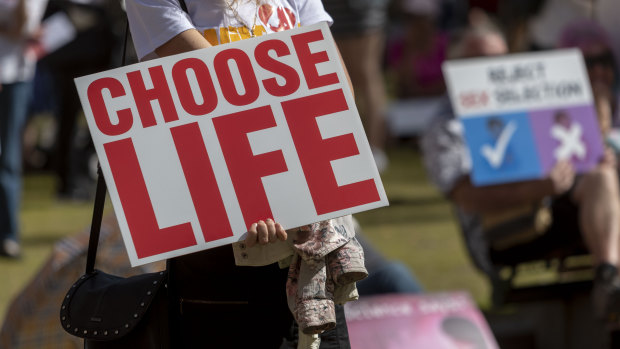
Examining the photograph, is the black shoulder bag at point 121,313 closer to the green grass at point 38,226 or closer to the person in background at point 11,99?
the green grass at point 38,226

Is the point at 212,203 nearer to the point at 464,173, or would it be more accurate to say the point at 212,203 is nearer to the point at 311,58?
the point at 311,58

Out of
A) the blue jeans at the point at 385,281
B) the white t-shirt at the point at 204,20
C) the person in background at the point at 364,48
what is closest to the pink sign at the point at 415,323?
the blue jeans at the point at 385,281

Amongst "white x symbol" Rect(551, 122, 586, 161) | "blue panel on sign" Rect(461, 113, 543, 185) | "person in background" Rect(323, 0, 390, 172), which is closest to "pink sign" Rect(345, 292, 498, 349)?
"blue panel on sign" Rect(461, 113, 543, 185)

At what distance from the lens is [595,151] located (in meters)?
4.12

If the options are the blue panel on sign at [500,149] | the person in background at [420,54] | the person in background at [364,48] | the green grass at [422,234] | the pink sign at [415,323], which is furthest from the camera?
the person in background at [420,54]

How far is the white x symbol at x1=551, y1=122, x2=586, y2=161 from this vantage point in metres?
4.08

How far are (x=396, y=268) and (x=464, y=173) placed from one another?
2.41 feet

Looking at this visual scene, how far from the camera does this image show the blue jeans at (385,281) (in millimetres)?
3592

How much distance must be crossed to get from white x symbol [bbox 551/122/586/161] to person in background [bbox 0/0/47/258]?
2.94 meters

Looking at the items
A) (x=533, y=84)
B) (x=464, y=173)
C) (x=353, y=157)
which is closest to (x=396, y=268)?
(x=464, y=173)

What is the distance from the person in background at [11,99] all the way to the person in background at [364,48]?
203 cm

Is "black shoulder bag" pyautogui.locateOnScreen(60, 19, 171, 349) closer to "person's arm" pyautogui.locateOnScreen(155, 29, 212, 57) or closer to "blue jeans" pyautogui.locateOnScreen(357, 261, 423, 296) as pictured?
"person's arm" pyautogui.locateOnScreen(155, 29, 212, 57)

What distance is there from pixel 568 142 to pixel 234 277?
226cm

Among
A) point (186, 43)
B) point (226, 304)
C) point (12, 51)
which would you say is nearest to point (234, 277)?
point (226, 304)
